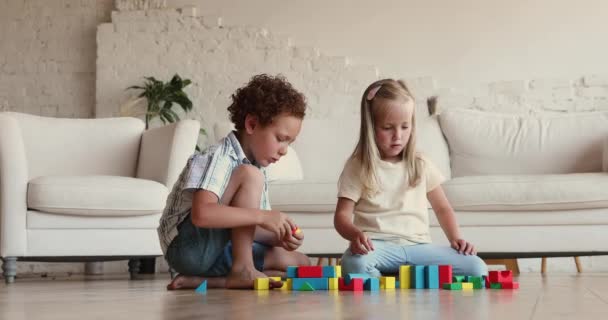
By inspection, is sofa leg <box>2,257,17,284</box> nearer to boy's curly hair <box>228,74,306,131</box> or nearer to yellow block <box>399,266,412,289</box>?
boy's curly hair <box>228,74,306,131</box>

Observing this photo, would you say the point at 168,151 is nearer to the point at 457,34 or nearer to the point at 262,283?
the point at 262,283

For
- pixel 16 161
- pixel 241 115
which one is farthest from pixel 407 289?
pixel 16 161

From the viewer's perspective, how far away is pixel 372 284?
1.90 metres

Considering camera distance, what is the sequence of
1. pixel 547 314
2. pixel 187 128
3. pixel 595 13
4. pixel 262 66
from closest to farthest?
pixel 547 314 < pixel 187 128 < pixel 595 13 < pixel 262 66

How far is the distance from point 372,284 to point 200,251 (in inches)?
22.5

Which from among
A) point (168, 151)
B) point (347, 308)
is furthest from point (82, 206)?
point (347, 308)

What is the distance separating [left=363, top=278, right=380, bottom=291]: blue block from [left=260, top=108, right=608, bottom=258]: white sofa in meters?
1.83

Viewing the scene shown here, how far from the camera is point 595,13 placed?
559cm

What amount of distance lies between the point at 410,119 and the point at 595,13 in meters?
3.60

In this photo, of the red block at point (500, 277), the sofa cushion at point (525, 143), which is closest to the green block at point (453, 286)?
the red block at point (500, 277)

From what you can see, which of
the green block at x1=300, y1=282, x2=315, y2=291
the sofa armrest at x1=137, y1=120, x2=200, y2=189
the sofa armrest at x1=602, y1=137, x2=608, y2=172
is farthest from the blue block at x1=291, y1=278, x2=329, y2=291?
the sofa armrest at x1=602, y1=137, x2=608, y2=172

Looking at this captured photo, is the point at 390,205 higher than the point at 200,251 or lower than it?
higher

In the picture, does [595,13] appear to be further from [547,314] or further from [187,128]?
[547,314]

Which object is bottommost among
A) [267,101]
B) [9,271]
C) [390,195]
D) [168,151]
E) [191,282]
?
[9,271]
